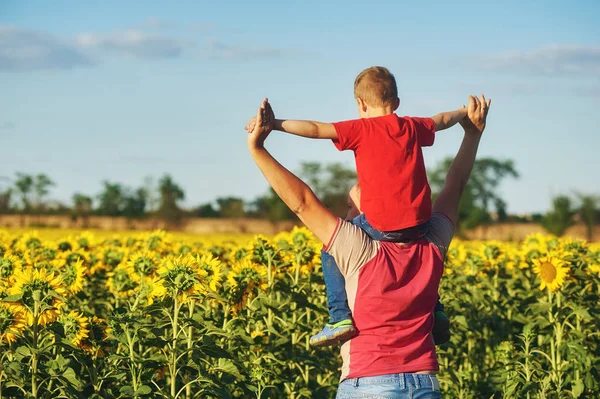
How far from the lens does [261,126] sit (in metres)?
3.24

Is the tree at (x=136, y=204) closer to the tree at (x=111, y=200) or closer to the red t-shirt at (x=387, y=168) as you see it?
the tree at (x=111, y=200)

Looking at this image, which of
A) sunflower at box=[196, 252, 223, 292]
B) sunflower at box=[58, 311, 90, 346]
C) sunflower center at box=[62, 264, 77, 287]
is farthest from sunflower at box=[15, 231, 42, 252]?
sunflower at box=[196, 252, 223, 292]

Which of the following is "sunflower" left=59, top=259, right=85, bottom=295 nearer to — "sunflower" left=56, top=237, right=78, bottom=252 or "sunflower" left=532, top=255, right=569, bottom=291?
"sunflower" left=56, top=237, right=78, bottom=252

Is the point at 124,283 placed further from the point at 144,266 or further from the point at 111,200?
the point at 111,200

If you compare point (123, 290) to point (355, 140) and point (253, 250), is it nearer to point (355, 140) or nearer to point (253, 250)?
point (253, 250)

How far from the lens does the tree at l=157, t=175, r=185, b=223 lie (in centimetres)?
4153

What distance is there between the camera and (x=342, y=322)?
3.37 m

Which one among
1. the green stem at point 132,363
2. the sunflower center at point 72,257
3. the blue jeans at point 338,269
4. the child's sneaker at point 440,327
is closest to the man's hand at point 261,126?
the blue jeans at point 338,269

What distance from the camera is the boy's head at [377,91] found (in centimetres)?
339

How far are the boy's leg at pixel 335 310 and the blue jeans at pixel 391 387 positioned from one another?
0.17 meters

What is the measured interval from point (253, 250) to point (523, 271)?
13.4 feet

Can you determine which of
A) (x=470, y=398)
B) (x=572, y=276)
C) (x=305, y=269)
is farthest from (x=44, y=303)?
(x=572, y=276)

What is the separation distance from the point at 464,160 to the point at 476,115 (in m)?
0.18

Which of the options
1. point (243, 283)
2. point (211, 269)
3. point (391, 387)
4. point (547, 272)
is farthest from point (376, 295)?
point (547, 272)
